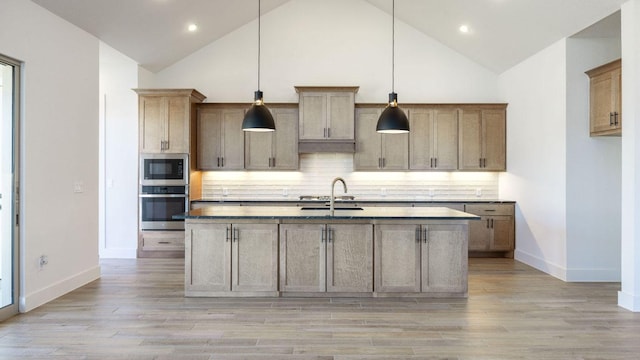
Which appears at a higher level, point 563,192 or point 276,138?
point 276,138

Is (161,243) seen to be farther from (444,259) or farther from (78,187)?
(444,259)

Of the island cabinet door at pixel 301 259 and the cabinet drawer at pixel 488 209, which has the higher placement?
the cabinet drawer at pixel 488 209

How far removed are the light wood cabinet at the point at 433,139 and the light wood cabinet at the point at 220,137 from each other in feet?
9.30

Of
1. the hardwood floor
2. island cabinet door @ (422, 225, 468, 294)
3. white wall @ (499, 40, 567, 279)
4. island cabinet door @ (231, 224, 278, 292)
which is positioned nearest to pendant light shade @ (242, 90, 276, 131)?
island cabinet door @ (231, 224, 278, 292)

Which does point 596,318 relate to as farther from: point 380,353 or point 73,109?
point 73,109

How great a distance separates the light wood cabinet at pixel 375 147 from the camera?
7.09 meters

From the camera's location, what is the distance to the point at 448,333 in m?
3.47

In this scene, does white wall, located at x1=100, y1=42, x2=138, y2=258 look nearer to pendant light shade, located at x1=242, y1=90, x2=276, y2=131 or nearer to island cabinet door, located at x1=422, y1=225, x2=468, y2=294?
pendant light shade, located at x1=242, y1=90, x2=276, y2=131

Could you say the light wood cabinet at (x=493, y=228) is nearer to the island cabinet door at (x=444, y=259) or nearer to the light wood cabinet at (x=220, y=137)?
the island cabinet door at (x=444, y=259)

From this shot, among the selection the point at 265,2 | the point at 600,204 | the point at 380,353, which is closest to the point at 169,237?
the point at 265,2

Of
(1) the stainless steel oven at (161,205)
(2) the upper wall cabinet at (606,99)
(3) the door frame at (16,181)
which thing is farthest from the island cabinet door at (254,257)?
(2) the upper wall cabinet at (606,99)

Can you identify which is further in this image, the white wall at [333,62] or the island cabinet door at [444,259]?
the white wall at [333,62]

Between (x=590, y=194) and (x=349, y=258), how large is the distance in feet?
10.7

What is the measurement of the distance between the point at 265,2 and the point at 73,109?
11.7ft
